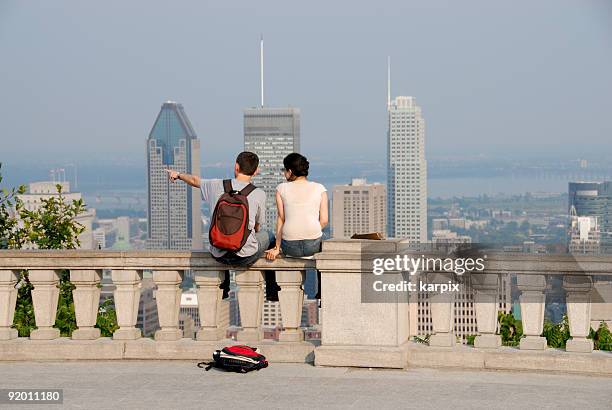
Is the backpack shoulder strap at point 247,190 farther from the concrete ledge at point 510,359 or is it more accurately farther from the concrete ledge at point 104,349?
the concrete ledge at point 510,359

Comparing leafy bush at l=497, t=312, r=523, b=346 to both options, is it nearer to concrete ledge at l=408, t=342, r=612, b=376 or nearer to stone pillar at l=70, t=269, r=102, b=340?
concrete ledge at l=408, t=342, r=612, b=376

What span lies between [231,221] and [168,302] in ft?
3.89

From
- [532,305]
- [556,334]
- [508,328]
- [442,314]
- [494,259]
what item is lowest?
[556,334]

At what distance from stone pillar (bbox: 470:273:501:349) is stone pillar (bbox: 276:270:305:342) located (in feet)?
5.67

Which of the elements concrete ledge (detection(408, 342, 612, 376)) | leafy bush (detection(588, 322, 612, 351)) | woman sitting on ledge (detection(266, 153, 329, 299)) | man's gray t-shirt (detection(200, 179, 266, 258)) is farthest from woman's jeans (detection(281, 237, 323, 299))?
leafy bush (detection(588, 322, 612, 351))

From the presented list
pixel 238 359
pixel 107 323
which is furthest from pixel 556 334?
pixel 238 359

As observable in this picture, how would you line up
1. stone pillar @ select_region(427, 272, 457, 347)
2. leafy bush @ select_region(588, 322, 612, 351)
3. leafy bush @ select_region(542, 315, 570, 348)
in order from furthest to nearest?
leafy bush @ select_region(588, 322, 612, 351), leafy bush @ select_region(542, 315, 570, 348), stone pillar @ select_region(427, 272, 457, 347)

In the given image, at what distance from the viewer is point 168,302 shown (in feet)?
37.4

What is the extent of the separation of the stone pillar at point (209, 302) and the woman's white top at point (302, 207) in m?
0.91

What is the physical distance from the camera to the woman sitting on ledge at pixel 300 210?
11070 mm

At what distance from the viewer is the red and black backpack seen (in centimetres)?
1060

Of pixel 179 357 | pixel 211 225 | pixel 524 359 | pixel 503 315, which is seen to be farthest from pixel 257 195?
→ pixel 503 315

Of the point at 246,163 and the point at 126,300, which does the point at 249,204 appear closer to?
the point at 246,163

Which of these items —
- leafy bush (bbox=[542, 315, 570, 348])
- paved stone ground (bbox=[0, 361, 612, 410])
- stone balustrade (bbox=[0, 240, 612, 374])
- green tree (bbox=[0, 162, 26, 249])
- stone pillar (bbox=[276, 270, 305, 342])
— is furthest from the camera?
green tree (bbox=[0, 162, 26, 249])
